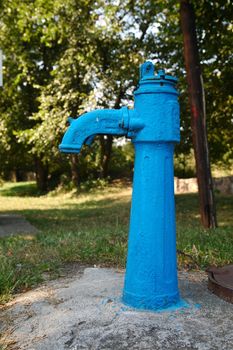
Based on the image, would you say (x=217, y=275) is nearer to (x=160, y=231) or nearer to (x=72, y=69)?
(x=160, y=231)

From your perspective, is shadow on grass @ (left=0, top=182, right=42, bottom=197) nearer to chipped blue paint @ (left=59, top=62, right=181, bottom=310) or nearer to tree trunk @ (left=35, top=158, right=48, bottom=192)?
tree trunk @ (left=35, top=158, right=48, bottom=192)

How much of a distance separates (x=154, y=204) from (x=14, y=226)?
6.25 metres

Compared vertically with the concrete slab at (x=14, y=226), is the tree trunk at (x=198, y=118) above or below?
above

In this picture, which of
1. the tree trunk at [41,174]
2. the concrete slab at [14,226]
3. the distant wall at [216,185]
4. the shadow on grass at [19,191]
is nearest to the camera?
the concrete slab at [14,226]

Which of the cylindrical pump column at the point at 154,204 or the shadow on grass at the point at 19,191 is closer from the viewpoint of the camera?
the cylindrical pump column at the point at 154,204

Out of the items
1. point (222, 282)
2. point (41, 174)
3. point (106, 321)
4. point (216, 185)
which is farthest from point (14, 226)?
point (41, 174)

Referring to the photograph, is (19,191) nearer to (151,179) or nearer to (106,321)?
(151,179)

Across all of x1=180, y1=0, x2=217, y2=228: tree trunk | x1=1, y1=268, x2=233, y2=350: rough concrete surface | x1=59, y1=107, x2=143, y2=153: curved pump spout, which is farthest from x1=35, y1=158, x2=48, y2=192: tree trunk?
x1=59, y1=107, x2=143, y2=153: curved pump spout

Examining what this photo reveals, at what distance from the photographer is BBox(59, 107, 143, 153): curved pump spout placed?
8.16 ft

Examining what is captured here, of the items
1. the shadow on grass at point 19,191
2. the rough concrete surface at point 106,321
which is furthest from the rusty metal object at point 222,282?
the shadow on grass at point 19,191

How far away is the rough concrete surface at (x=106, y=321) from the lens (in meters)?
2.12

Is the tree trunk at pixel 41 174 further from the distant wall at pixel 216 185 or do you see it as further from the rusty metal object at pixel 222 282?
the rusty metal object at pixel 222 282

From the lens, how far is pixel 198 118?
719 cm

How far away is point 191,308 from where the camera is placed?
252cm
